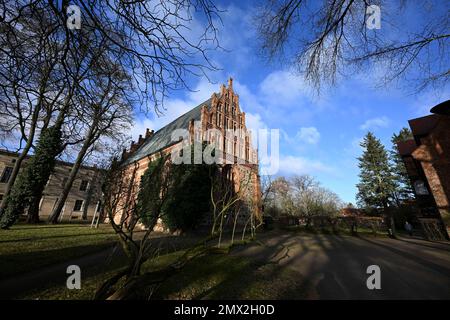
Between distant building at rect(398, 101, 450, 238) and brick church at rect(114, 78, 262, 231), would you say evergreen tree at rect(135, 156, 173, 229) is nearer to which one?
brick church at rect(114, 78, 262, 231)

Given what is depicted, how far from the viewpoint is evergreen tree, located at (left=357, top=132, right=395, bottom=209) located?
3385 centimetres

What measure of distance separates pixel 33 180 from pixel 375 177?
4863 centimetres

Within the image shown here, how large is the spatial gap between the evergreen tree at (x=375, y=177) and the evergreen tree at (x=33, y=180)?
46005 millimetres

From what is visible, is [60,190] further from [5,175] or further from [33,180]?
[33,180]

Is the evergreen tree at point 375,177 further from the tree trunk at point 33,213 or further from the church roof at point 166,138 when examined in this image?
the tree trunk at point 33,213

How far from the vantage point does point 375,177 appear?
3578 cm

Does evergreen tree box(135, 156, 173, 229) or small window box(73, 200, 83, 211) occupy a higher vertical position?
small window box(73, 200, 83, 211)

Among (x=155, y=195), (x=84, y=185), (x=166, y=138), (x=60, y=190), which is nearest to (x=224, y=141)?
(x=166, y=138)

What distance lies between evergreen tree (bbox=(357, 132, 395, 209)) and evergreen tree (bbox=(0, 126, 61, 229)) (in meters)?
46.0

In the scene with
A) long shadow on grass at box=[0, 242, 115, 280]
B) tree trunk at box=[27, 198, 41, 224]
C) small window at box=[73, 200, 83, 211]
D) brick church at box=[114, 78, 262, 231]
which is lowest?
long shadow on grass at box=[0, 242, 115, 280]

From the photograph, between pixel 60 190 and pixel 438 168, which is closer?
pixel 438 168

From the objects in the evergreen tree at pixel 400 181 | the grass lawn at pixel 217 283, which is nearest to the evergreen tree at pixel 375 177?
the evergreen tree at pixel 400 181

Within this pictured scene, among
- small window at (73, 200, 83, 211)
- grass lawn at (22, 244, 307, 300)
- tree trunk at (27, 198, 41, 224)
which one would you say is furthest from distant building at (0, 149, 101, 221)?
grass lawn at (22, 244, 307, 300)
